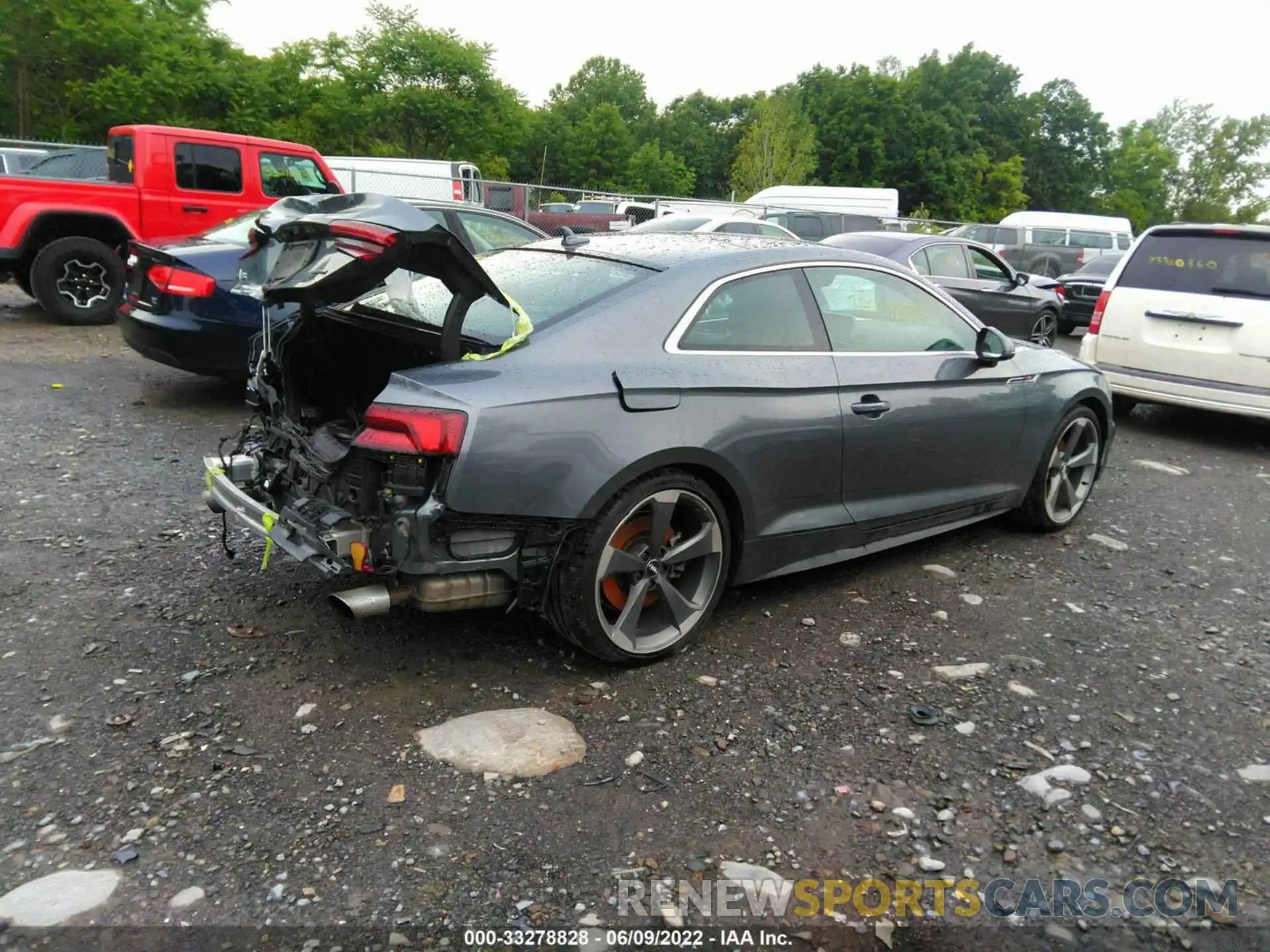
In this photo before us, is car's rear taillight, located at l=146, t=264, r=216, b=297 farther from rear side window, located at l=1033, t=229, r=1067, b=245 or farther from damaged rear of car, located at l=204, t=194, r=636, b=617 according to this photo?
rear side window, located at l=1033, t=229, r=1067, b=245

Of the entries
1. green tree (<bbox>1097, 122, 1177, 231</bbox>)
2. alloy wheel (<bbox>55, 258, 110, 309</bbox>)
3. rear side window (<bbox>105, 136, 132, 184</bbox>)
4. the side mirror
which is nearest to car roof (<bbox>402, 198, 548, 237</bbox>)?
rear side window (<bbox>105, 136, 132, 184</bbox>)

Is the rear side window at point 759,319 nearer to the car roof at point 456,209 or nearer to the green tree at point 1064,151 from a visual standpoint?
the car roof at point 456,209

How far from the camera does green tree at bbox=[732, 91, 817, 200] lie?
47.0 m

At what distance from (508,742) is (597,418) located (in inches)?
43.0

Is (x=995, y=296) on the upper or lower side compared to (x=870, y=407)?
upper

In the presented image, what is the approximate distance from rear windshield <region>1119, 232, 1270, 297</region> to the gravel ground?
329 centimetres

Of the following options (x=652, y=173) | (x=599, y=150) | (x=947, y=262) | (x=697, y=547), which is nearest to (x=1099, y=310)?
(x=947, y=262)

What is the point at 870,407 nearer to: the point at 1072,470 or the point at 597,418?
the point at 597,418

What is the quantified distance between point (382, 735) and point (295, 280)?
1543 millimetres

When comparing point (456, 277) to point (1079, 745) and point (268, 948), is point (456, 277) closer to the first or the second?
point (268, 948)

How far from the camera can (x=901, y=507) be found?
A: 13.6 feet

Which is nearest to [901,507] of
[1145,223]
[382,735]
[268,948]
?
[382,735]

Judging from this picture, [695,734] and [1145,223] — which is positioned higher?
[1145,223]

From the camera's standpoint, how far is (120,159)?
9586mm
